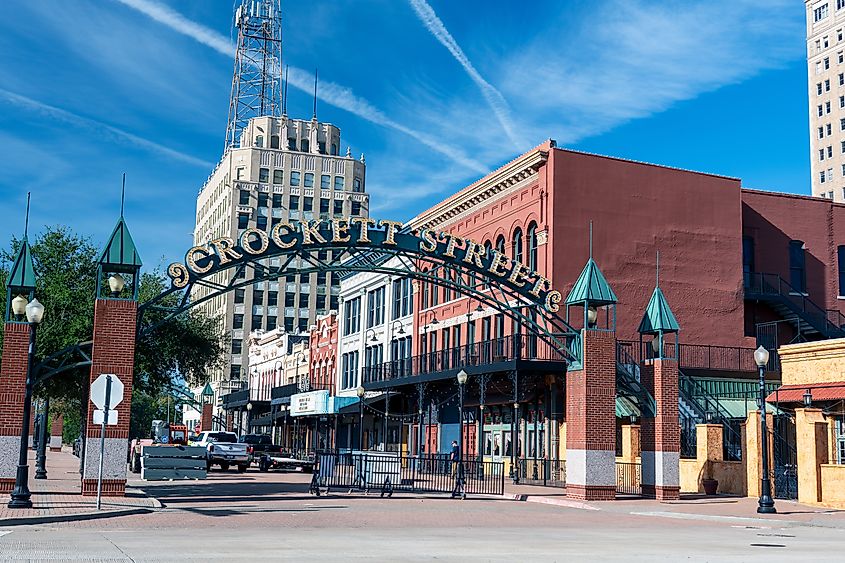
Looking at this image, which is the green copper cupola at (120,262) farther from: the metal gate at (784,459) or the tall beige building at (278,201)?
the tall beige building at (278,201)

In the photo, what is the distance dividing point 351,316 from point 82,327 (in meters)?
33.7

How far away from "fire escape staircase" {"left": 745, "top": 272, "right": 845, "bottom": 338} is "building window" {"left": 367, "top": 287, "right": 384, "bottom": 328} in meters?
21.7

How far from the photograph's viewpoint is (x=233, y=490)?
102 ft

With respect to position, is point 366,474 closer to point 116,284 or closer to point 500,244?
point 116,284

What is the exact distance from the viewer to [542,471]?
40.8 meters

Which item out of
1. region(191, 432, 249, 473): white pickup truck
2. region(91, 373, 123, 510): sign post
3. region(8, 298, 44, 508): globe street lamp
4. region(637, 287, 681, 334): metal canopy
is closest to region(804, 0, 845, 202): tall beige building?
region(191, 432, 249, 473): white pickup truck

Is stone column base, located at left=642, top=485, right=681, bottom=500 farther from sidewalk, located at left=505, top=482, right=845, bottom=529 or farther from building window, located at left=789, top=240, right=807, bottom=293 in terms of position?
building window, located at left=789, top=240, right=807, bottom=293

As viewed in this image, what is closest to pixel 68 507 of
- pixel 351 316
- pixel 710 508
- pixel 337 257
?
pixel 337 257

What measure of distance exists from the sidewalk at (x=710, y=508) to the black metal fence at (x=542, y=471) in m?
5.02

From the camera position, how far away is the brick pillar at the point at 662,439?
96.4ft

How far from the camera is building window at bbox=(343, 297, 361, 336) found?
63281mm

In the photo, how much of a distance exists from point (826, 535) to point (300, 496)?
46.8ft

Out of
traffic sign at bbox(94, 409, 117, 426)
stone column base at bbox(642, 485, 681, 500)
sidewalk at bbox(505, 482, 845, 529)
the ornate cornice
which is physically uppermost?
the ornate cornice

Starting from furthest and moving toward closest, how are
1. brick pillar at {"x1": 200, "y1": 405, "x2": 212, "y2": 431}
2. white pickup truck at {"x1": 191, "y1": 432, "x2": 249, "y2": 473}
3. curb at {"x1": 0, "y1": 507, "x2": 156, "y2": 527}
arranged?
1. brick pillar at {"x1": 200, "y1": 405, "x2": 212, "y2": 431}
2. white pickup truck at {"x1": 191, "y1": 432, "x2": 249, "y2": 473}
3. curb at {"x1": 0, "y1": 507, "x2": 156, "y2": 527}
